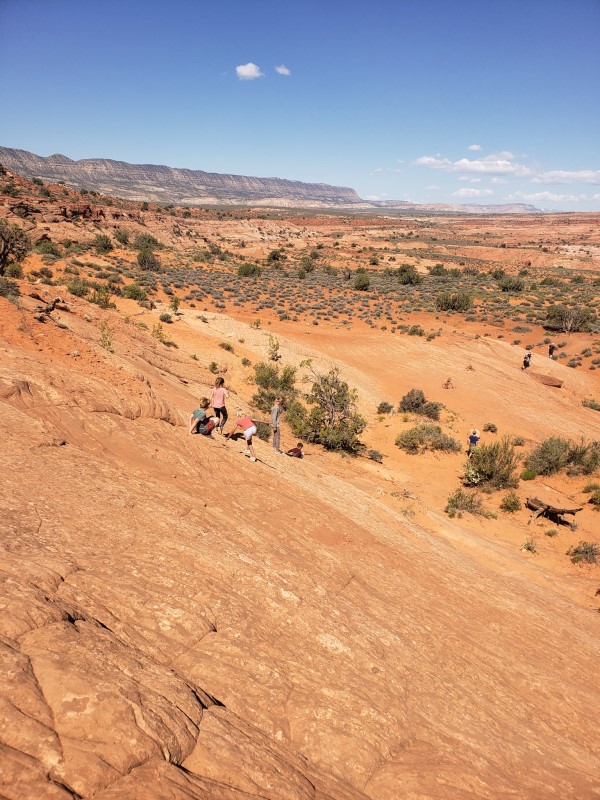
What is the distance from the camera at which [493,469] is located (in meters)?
15.5

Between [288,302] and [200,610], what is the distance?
3786 cm

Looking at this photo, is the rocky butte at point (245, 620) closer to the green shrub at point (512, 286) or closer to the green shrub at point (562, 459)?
the green shrub at point (562, 459)

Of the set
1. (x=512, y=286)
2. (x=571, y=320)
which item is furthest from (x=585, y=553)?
(x=512, y=286)

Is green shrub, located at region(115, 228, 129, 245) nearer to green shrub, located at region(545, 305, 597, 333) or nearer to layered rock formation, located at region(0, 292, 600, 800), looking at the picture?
green shrub, located at region(545, 305, 597, 333)

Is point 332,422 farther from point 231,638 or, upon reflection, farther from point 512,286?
point 512,286

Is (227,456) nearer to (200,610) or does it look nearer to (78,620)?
(200,610)

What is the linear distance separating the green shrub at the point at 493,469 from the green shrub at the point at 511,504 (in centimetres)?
88

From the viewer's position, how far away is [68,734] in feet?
8.57

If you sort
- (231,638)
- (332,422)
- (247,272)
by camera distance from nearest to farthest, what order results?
(231,638), (332,422), (247,272)

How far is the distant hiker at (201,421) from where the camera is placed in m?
9.23

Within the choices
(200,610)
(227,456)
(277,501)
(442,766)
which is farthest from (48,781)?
(227,456)

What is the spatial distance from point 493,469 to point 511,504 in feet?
5.32

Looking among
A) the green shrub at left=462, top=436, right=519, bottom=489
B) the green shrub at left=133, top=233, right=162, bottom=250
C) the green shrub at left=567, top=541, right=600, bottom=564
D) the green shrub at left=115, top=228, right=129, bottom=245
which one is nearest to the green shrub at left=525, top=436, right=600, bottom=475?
the green shrub at left=462, top=436, right=519, bottom=489

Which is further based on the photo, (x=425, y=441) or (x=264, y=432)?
(x=425, y=441)
